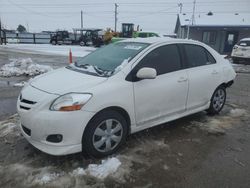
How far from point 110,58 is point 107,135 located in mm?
1348

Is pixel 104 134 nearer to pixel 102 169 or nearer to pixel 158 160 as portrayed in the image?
pixel 102 169

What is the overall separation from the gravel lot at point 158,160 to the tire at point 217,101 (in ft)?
1.20

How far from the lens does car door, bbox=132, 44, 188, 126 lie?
3.77 meters

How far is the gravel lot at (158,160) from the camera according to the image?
307 centimetres

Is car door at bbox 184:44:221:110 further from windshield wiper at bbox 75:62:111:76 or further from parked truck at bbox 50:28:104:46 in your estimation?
parked truck at bbox 50:28:104:46

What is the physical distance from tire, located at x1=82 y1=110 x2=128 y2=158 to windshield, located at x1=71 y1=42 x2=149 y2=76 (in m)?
0.66

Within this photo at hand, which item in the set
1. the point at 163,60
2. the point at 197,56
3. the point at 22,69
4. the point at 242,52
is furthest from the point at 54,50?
the point at 163,60

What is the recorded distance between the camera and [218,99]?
17.8 ft

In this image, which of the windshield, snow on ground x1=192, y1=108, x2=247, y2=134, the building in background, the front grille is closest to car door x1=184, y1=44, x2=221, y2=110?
snow on ground x1=192, y1=108, x2=247, y2=134

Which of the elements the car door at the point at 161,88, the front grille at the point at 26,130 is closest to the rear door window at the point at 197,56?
the car door at the point at 161,88

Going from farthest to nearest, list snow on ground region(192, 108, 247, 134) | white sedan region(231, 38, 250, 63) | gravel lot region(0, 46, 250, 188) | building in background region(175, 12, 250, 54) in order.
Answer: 1. building in background region(175, 12, 250, 54)
2. white sedan region(231, 38, 250, 63)
3. snow on ground region(192, 108, 247, 134)
4. gravel lot region(0, 46, 250, 188)

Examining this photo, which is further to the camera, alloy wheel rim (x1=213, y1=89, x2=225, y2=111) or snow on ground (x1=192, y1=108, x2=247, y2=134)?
alloy wheel rim (x1=213, y1=89, x2=225, y2=111)

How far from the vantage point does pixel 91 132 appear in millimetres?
3314

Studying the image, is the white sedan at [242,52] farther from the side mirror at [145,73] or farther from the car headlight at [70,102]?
the car headlight at [70,102]
